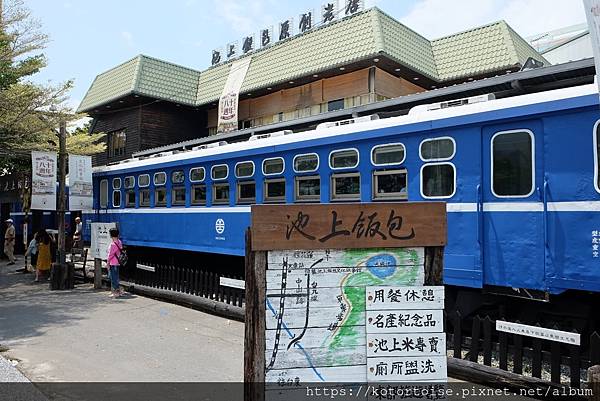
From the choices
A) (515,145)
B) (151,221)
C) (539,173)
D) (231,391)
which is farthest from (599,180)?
(151,221)

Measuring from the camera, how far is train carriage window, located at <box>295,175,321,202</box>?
25.3ft

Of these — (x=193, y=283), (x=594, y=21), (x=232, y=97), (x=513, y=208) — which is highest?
(x=232, y=97)

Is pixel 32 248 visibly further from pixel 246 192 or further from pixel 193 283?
pixel 246 192

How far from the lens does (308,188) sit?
309 inches

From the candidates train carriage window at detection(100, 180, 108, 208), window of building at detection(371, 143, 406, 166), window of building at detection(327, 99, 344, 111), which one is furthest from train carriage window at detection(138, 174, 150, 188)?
window of building at detection(327, 99, 344, 111)

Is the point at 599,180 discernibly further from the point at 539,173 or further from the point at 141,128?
the point at 141,128

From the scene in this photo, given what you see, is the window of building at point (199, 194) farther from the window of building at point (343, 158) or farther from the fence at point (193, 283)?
the window of building at point (343, 158)

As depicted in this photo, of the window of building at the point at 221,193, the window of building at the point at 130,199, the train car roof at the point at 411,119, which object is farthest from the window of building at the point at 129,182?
the window of building at the point at 221,193

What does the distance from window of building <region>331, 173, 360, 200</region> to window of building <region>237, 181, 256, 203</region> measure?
6.11 feet

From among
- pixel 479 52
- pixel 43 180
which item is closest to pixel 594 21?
pixel 43 180

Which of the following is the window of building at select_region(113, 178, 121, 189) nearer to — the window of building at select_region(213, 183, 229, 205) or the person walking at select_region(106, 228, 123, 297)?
the person walking at select_region(106, 228, 123, 297)

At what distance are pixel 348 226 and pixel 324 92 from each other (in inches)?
570

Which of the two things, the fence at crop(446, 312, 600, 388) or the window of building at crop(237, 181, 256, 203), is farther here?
the window of building at crop(237, 181, 256, 203)

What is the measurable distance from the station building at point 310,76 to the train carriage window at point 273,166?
90.9 inches
